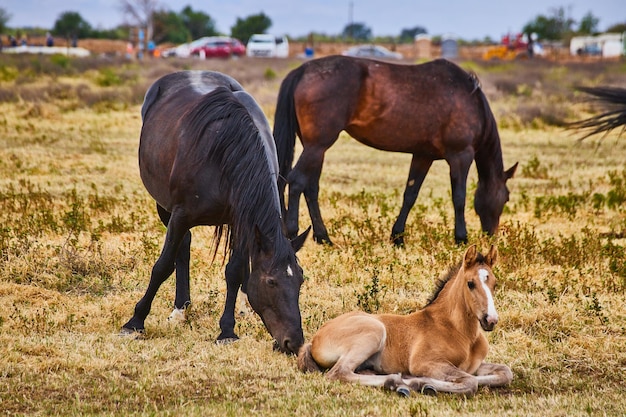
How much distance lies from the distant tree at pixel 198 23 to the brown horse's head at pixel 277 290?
75.6m

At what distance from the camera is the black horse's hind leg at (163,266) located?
624 centimetres

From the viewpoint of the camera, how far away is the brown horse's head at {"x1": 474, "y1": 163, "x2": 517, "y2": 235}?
9.62m

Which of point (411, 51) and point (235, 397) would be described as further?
point (411, 51)

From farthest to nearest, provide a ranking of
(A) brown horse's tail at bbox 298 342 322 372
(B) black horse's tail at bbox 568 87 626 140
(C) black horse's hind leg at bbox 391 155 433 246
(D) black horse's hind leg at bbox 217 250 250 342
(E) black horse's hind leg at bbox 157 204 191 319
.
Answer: (C) black horse's hind leg at bbox 391 155 433 246 → (B) black horse's tail at bbox 568 87 626 140 → (E) black horse's hind leg at bbox 157 204 191 319 → (D) black horse's hind leg at bbox 217 250 250 342 → (A) brown horse's tail at bbox 298 342 322 372

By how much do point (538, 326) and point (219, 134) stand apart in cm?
274

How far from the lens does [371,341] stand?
5.27 m

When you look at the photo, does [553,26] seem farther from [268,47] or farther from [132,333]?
[132,333]

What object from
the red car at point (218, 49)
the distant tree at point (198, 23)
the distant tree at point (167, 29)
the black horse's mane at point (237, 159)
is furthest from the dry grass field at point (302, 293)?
the distant tree at point (198, 23)

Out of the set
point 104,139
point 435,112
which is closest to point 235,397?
point 435,112

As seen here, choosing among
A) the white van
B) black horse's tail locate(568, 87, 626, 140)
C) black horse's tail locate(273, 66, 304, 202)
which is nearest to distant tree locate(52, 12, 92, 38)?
the white van

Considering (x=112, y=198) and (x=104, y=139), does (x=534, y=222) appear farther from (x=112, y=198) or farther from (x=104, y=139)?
(x=104, y=139)

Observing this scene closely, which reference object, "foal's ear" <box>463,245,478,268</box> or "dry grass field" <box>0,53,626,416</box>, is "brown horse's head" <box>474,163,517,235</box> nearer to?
"dry grass field" <box>0,53,626,416</box>

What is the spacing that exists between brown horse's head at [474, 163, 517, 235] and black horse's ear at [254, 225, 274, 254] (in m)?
4.62

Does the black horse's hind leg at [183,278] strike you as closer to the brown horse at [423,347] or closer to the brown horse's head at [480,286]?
the brown horse at [423,347]
